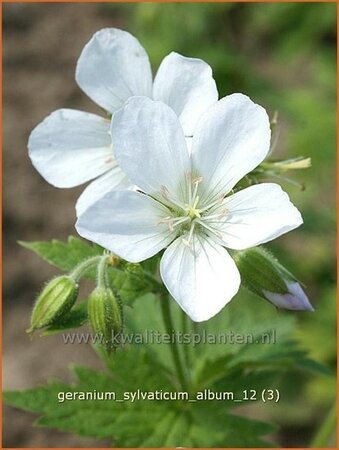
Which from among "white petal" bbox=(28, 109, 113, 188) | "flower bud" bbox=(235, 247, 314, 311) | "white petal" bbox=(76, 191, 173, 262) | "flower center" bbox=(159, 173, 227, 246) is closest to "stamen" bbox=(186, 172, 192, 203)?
"flower center" bbox=(159, 173, 227, 246)

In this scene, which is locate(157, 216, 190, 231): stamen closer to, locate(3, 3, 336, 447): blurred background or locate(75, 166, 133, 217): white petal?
locate(75, 166, 133, 217): white petal

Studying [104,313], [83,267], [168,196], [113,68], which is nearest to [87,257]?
[83,267]

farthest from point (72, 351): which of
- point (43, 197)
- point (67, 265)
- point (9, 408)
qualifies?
point (67, 265)

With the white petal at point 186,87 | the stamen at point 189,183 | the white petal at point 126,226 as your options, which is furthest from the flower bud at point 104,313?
the white petal at point 186,87

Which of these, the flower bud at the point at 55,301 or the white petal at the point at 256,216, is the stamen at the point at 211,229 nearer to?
the white petal at the point at 256,216

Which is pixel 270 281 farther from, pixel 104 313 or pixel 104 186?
pixel 104 186

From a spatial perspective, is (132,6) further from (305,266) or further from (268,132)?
(268,132)
